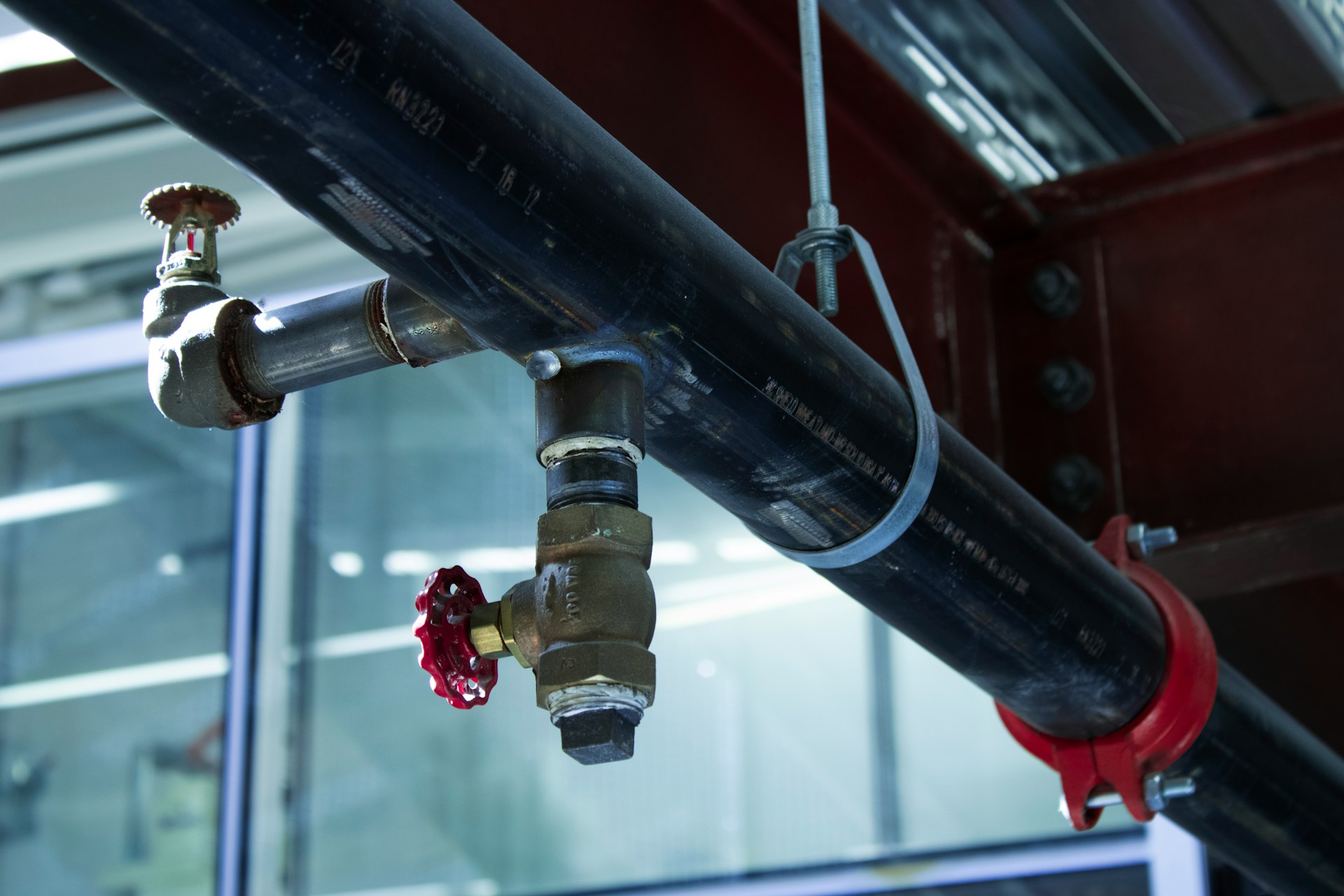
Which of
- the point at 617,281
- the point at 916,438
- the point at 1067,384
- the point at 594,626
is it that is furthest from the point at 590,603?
the point at 1067,384

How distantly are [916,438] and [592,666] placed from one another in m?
0.27

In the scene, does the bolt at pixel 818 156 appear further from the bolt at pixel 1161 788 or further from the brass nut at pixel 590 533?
the bolt at pixel 1161 788

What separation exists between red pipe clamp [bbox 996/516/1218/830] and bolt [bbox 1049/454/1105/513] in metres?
0.27

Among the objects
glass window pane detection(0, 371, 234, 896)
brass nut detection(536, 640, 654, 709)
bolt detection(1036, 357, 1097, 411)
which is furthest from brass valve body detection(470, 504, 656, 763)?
glass window pane detection(0, 371, 234, 896)

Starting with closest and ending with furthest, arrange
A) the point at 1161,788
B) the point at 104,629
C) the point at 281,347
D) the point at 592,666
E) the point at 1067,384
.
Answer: the point at 592,666, the point at 281,347, the point at 1161,788, the point at 1067,384, the point at 104,629

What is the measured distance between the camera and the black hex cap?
0.61m

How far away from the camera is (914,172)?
4.19 ft

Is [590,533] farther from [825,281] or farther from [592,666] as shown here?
[825,281]

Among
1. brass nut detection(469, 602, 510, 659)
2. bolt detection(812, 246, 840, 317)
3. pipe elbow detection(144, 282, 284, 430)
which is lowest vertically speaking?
brass nut detection(469, 602, 510, 659)

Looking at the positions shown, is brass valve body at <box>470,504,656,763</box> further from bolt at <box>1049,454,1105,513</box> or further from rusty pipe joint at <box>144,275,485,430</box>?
bolt at <box>1049,454,1105,513</box>

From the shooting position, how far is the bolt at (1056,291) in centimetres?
133

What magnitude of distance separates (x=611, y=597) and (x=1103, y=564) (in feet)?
1.56

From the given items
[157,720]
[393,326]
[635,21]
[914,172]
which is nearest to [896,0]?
[914,172]

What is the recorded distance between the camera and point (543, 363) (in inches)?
25.6
